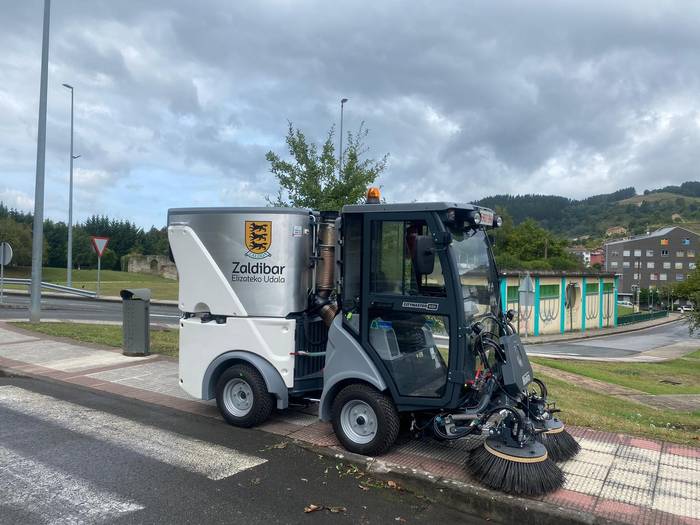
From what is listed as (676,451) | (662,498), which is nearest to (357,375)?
(662,498)

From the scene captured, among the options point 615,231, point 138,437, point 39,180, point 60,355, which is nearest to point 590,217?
point 615,231

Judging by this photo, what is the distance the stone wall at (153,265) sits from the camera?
5428cm

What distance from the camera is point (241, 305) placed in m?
5.88

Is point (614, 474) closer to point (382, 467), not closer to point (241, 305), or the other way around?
point (382, 467)

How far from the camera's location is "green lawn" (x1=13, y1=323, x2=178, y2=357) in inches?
442

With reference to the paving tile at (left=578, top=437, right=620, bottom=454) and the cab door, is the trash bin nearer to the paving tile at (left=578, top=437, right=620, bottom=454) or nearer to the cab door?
the cab door

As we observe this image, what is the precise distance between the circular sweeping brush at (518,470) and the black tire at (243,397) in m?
2.36

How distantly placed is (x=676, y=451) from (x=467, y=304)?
265cm

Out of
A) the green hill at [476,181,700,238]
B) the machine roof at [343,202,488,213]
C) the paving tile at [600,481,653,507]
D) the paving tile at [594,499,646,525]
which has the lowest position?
the paving tile at [594,499,646,525]

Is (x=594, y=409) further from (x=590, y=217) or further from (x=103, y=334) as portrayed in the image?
(x=590, y=217)

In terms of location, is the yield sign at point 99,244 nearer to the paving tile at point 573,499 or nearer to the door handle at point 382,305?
the door handle at point 382,305

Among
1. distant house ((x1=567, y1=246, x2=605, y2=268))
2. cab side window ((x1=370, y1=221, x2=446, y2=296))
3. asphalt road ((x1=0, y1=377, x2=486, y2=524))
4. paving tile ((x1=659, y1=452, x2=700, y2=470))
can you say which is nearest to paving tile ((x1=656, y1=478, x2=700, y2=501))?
paving tile ((x1=659, y1=452, x2=700, y2=470))

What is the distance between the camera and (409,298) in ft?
15.7

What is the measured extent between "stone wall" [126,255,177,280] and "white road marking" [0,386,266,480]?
4822cm
